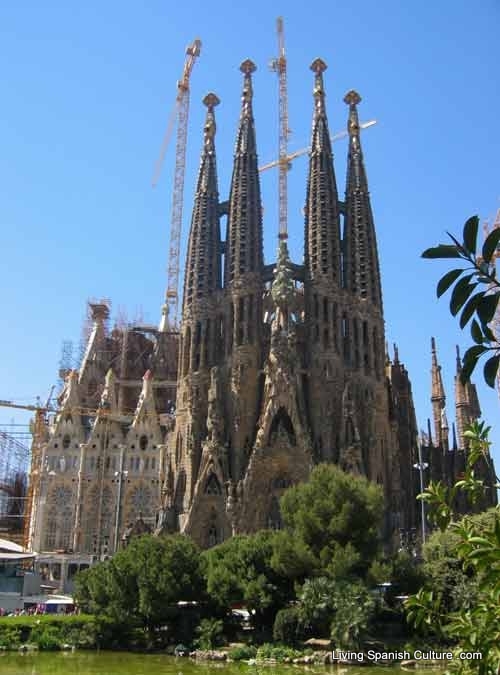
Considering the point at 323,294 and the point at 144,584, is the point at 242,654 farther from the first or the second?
the point at 323,294

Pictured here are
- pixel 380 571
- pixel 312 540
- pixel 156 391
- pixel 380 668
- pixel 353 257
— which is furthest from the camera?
pixel 156 391

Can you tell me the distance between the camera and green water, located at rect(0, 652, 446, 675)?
94.7 feet

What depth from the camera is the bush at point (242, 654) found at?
1300 inches

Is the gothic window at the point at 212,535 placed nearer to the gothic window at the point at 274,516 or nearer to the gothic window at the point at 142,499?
the gothic window at the point at 274,516

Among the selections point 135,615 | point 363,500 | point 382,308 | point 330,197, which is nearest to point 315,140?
point 330,197

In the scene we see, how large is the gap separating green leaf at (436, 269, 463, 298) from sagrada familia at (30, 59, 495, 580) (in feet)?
172

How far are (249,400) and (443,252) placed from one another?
192 feet

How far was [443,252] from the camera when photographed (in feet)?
18.8

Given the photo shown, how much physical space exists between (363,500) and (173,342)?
48.9 m

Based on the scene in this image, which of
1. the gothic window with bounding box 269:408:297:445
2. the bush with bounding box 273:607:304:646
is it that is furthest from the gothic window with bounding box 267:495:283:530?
the bush with bounding box 273:607:304:646

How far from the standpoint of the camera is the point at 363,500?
38.2 metres

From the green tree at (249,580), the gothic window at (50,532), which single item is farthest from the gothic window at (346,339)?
the gothic window at (50,532)

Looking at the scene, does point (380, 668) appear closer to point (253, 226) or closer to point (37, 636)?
point (37, 636)

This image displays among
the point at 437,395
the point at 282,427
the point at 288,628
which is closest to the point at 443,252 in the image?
the point at 288,628
